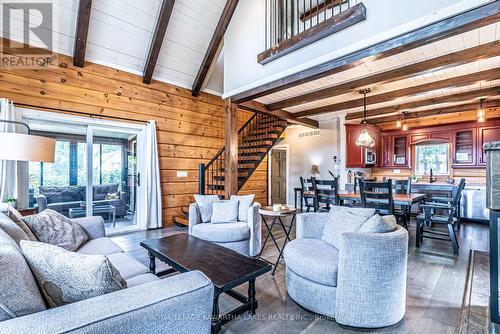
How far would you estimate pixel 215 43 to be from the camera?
507 cm

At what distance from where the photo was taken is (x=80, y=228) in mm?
2473

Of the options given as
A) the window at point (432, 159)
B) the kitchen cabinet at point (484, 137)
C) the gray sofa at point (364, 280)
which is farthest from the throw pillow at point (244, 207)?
the kitchen cabinet at point (484, 137)

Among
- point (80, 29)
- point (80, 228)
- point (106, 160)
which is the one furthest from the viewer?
point (106, 160)

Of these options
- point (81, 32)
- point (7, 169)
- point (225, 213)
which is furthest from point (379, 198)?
point (7, 169)

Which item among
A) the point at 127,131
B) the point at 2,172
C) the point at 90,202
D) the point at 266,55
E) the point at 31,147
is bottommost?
the point at 90,202

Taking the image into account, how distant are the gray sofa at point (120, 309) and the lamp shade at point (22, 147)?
1.20m

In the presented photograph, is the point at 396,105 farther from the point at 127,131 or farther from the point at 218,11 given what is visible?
the point at 127,131

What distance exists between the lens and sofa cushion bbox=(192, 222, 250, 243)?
10.2 feet

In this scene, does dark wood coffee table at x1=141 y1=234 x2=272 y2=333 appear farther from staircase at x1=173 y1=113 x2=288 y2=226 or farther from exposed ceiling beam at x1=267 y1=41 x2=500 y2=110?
exposed ceiling beam at x1=267 y1=41 x2=500 y2=110

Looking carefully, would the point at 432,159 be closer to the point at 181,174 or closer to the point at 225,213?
the point at 225,213

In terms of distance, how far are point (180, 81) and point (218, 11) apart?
5.31 feet

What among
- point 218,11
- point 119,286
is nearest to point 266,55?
point 218,11

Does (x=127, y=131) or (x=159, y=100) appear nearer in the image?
(x=127, y=131)

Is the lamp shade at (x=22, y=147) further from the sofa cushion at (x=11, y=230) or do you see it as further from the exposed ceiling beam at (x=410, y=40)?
the exposed ceiling beam at (x=410, y=40)
